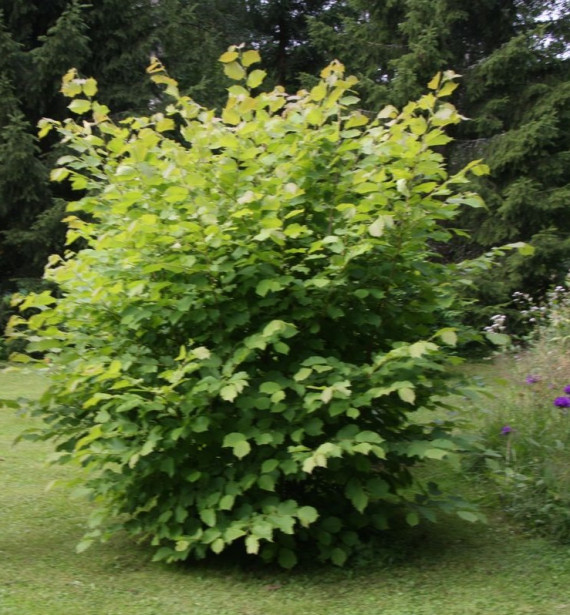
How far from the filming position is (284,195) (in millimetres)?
3414

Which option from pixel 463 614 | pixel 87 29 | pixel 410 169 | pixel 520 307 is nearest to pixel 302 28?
pixel 87 29

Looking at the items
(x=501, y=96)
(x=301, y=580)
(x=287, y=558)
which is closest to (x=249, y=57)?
(x=287, y=558)

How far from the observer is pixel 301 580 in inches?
145

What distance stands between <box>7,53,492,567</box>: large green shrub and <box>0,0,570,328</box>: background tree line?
313 inches

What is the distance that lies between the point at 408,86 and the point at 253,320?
32.0 ft

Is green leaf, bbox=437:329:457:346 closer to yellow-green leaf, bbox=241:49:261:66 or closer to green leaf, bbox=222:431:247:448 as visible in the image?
green leaf, bbox=222:431:247:448

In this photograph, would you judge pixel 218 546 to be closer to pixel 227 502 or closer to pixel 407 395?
pixel 227 502

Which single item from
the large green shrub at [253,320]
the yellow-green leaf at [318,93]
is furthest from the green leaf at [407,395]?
the yellow-green leaf at [318,93]

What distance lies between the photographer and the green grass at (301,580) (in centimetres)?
330

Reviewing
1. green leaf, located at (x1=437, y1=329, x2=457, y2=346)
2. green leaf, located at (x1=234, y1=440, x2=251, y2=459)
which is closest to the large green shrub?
green leaf, located at (x1=234, y1=440, x2=251, y2=459)

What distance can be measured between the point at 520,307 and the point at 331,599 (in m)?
9.35

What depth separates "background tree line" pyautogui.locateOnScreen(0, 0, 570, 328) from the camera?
456 inches

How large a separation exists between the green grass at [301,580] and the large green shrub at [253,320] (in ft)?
0.61

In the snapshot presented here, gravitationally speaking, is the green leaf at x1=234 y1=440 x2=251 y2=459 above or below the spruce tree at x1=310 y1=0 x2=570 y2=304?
below
